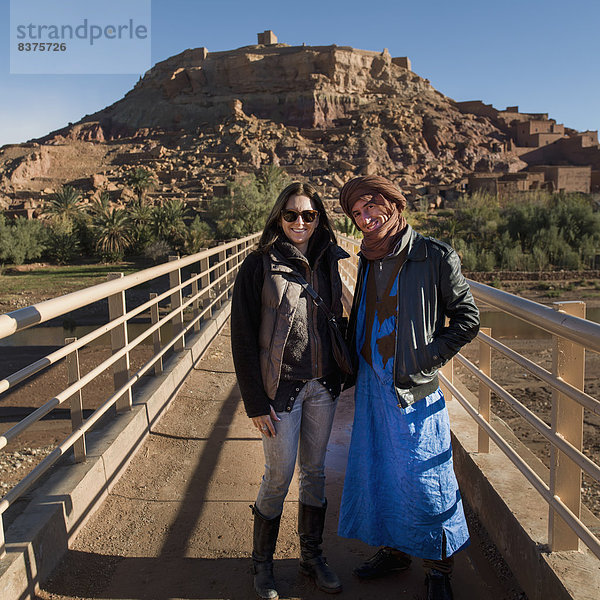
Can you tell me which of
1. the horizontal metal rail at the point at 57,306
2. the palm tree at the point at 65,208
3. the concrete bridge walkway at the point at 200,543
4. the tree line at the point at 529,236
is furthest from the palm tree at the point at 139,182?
the concrete bridge walkway at the point at 200,543

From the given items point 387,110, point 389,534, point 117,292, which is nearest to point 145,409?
point 117,292

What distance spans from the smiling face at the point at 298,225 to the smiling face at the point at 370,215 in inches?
8.6

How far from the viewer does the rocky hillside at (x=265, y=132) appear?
66.2m

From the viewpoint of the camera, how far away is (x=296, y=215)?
263cm

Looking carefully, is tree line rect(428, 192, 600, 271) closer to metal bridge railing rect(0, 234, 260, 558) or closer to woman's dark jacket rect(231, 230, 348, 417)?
metal bridge railing rect(0, 234, 260, 558)

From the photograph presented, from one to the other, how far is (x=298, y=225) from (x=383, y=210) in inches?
14.4

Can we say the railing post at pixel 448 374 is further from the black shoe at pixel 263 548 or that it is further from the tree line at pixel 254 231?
the tree line at pixel 254 231

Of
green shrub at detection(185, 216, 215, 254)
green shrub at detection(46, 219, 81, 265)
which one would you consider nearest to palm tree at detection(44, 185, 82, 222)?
green shrub at detection(46, 219, 81, 265)

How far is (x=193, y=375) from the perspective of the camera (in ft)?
20.0

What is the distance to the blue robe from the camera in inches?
96.7

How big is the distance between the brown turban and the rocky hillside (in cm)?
4585

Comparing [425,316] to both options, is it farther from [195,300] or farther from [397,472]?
[195,300]

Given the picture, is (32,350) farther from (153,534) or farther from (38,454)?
(153,534)

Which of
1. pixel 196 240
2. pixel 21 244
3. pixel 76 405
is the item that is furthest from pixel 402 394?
pixel 21 244
